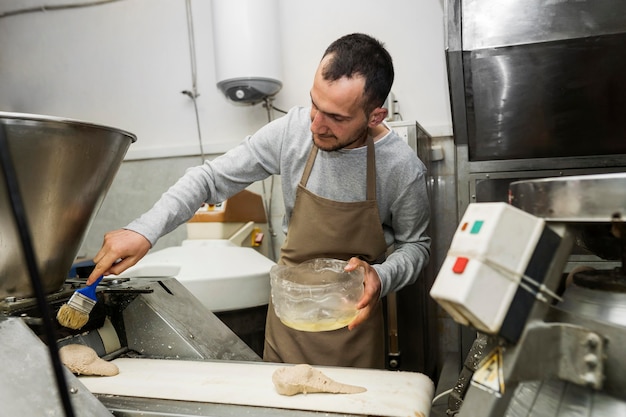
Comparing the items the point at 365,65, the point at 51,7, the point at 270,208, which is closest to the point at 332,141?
the point at 365,65

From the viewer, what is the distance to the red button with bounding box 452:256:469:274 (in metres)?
0.47

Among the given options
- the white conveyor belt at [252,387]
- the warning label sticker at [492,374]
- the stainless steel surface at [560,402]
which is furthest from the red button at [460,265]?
the white conveyor belt at [252,387]

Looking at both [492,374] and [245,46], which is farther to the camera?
[245,46]

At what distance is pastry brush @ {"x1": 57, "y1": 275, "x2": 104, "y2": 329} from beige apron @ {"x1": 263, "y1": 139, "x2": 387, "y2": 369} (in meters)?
0.65

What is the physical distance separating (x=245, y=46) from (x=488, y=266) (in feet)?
6.77

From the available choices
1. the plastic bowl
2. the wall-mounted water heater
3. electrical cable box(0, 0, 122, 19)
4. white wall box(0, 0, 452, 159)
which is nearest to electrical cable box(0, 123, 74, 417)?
the plastic bowl

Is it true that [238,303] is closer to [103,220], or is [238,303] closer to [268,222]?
[268,222]

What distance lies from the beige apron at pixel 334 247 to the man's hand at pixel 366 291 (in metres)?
0.25

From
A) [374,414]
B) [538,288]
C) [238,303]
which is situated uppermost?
[538,288]

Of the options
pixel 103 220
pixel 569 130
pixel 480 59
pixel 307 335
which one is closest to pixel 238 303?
pixel 307 335

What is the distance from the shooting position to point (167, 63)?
108 inches

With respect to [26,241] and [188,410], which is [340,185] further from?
[26,241]

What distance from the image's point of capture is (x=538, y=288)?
499mm

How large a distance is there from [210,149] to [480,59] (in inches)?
68.1
